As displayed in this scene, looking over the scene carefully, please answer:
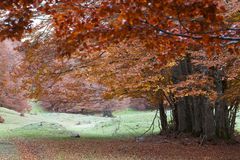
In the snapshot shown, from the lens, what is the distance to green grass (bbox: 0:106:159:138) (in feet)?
73.7

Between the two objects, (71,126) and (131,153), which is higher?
(71,126)

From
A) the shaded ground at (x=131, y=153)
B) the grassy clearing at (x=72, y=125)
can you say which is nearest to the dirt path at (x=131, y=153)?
the shaded ground at (x=131, y=153)

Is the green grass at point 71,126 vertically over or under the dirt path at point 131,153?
over

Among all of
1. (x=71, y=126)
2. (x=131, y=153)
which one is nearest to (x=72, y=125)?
(x=71, y=126)

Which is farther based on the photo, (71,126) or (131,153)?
(71,126)

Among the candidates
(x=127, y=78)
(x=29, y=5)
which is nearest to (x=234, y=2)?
(x=127, y=78)

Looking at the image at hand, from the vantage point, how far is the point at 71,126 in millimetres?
33875

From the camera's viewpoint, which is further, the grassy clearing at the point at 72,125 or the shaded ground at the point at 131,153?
the grassy clearing at the point at 72,125

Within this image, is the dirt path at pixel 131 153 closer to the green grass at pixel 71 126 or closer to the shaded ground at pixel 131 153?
the shaded ground at pixel 131 153

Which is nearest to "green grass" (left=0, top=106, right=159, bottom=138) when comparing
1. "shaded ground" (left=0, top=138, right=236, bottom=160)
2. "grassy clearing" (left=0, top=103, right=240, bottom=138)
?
"grassy clearing" (left=0, top=103, right=240, bottom=138)

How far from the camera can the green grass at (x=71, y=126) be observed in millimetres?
22453

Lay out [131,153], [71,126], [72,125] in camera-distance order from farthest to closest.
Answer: [72,125]
[71,126]
[131,153]

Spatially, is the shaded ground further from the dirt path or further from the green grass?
the green grass

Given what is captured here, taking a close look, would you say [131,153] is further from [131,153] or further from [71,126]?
[71,126]
